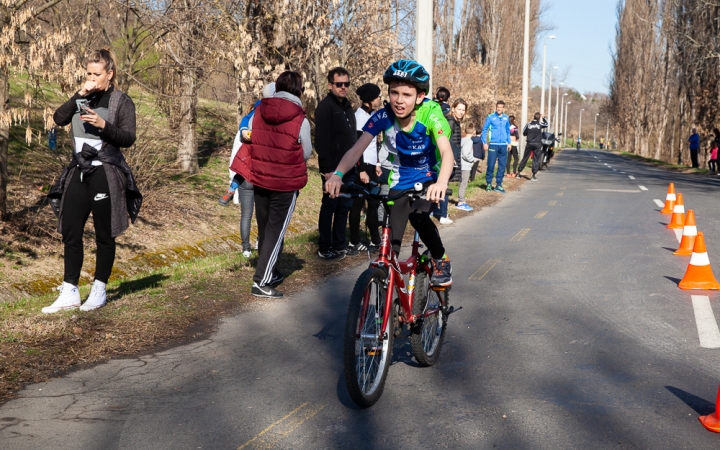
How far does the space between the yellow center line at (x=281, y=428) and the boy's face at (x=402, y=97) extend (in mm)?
1841

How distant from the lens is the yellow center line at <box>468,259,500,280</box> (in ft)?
27.6

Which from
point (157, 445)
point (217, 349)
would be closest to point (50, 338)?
point (217, 349)

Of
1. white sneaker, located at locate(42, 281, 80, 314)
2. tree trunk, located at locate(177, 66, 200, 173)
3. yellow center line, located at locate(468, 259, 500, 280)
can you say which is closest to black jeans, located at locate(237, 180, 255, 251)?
yellow center line, located at locate(468, 259, 500, 280)

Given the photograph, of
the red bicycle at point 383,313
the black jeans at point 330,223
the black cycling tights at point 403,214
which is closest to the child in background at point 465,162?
the black jeans at point 330,223

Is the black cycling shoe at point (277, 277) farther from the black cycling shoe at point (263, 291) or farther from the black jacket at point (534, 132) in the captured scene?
the black jacket at point (534, 132)

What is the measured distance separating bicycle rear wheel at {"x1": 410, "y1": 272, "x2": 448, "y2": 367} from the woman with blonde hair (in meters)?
2.71

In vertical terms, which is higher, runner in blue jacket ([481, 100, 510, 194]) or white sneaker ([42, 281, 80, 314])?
runner in blue jacket ([481, 100, 510, 194])

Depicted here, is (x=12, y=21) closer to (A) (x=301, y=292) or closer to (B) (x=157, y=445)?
(A) (x=301, y=292)

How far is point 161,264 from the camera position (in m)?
10.8

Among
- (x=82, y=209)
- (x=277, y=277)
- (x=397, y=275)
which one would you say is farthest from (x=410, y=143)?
(x=277, y=277)

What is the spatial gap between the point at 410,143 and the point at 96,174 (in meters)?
2.74

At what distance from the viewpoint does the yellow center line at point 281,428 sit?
3786 mm

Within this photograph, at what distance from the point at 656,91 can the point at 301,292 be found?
199ft

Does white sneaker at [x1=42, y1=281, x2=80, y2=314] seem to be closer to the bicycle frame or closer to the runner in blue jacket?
the bicycle frame
